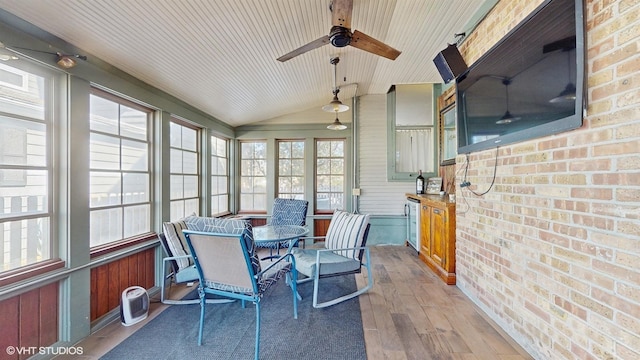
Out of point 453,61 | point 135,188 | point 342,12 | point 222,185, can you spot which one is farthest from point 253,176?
point 453,61

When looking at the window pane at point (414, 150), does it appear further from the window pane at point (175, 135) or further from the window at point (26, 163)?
the window at point (26, 163)

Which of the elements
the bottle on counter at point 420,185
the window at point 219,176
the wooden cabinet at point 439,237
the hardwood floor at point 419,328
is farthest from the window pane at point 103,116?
the bottle on counter at point 420,185

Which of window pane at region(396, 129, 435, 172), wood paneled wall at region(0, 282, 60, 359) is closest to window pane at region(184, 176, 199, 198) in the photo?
wood paneled wall at region(0, 282, 60, 359)

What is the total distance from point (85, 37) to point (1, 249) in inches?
60.9

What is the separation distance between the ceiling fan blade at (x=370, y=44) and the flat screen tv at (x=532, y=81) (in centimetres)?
78

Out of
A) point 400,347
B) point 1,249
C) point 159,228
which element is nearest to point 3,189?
point 1,249

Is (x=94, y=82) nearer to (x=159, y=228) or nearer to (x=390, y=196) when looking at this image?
(x=159, y=228)

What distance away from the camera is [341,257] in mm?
2764

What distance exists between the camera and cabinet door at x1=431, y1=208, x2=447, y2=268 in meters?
3.12

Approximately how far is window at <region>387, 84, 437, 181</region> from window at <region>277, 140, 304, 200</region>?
1.72 meters

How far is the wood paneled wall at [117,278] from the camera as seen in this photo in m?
2.22

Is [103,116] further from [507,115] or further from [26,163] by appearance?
[507,115]

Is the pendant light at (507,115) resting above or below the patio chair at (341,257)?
above

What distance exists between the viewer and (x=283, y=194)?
17.1 ft
